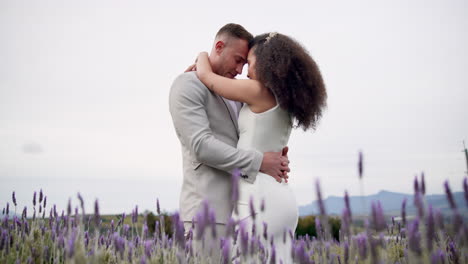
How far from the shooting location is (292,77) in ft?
10.0

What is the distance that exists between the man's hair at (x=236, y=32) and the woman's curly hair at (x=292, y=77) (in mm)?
338

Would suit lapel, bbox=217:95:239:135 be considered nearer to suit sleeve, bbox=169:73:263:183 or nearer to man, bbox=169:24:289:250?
man, bbox=169:24:289:250

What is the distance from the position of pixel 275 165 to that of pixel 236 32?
1.30 m

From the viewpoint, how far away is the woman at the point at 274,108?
2848 mm

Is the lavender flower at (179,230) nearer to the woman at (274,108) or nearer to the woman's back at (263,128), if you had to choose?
the woman at (274,108)

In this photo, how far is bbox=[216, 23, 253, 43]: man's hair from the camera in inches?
140

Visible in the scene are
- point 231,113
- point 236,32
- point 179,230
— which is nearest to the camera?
Answer: point 179,230

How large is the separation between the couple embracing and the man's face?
187mm

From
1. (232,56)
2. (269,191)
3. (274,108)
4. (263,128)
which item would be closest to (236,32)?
(232,56)

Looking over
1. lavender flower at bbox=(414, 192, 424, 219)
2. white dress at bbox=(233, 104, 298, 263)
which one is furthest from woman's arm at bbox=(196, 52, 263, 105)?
lavender flower at bbox=(414, 192, 424, 219)

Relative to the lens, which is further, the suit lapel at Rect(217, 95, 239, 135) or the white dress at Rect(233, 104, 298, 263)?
the suit lapel at Rect(217, 95, 239, 135)

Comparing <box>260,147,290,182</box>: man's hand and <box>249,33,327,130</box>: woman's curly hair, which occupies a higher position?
<box>249,33,327,130</box>: woman's curly hair

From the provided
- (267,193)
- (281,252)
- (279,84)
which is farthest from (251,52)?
(281,252)

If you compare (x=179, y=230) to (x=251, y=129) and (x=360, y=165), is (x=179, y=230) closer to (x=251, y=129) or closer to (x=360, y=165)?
(x=360, y=165)
